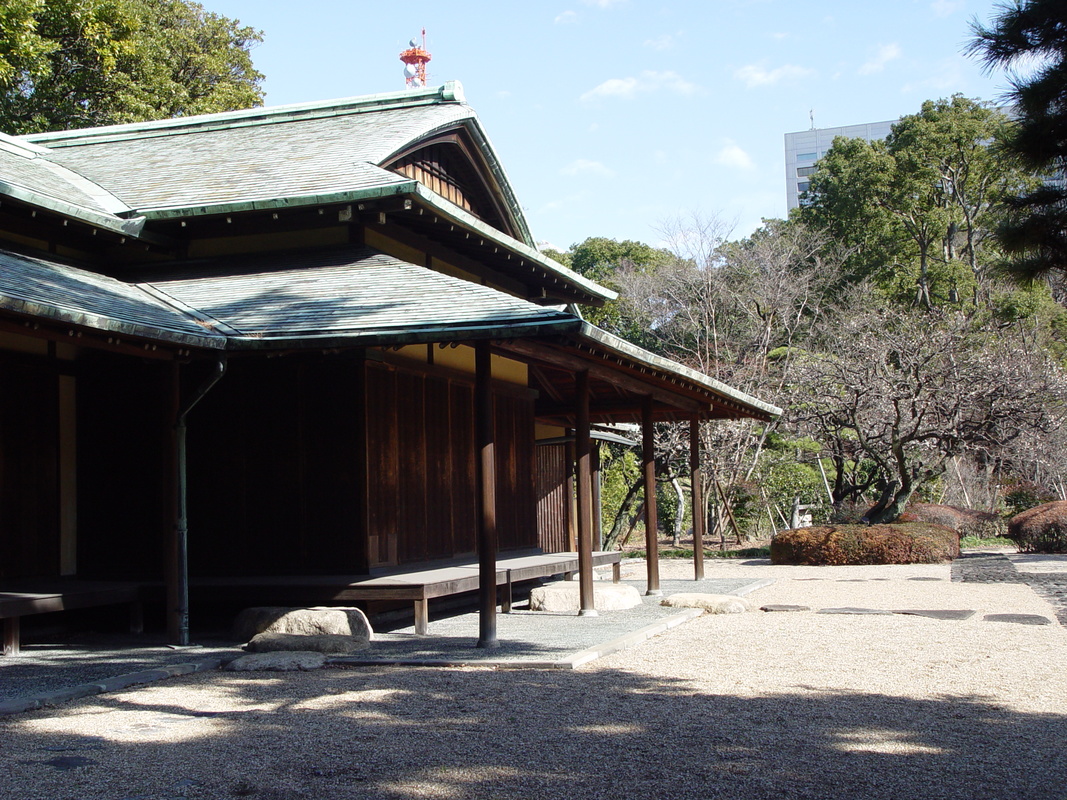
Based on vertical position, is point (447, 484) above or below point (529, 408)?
below

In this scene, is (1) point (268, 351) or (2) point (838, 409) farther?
(2) point (838, 409)

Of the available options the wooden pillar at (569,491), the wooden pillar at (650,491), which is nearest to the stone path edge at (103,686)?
the wooden pillar at (650,491)

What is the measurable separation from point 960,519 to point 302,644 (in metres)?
18.8

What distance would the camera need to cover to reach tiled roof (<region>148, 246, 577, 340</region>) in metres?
8.20

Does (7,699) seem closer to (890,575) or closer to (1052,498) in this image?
(890,575)

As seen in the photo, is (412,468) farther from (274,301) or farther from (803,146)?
(803,146)

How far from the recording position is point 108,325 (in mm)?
7355

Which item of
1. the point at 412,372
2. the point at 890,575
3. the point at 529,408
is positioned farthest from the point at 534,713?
the point at 890,575

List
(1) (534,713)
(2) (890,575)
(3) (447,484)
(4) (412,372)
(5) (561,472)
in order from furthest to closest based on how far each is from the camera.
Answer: (5) (561,472), (2) (890,575), (3) (447,484), (4) (412,372), (1) (534,713)

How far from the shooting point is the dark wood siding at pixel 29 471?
367 inches

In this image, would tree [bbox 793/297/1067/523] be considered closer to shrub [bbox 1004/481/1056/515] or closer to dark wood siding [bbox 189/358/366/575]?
shrub [bbox 1004/481/1056/515]

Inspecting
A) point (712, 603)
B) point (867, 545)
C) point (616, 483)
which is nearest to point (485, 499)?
point (712, 603)

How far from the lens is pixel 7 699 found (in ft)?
20.6

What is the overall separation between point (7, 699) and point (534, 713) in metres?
3.31
